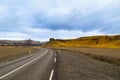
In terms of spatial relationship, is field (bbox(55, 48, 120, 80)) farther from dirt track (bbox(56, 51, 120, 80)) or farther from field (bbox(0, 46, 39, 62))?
field (bbox(0, 46, 39, 62))

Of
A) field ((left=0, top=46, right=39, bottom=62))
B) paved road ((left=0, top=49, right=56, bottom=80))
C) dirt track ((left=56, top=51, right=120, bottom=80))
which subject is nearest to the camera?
paved road ((left=0, top=49, right=56, bottom=80))

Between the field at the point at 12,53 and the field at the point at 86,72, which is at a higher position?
the field at the point at 12,53

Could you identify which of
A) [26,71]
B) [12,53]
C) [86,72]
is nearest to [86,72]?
[86,72]

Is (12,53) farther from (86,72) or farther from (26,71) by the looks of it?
(86,72)

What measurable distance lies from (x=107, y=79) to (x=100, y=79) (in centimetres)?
48

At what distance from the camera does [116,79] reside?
11.5m

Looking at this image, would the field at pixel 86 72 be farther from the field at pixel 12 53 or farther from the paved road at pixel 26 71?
the field at pixel 12 53

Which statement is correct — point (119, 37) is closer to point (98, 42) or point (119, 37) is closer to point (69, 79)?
point (98, 42)

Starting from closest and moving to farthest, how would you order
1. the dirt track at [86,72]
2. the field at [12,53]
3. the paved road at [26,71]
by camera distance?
the paved road at [26,71] < the dirt track at [86,72] < the field at [12,53]

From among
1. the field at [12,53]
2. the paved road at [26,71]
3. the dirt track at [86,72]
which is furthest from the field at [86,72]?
the field at [12,53]

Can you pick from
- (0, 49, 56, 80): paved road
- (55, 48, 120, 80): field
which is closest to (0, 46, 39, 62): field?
(0, 49, 56, 80): paved road

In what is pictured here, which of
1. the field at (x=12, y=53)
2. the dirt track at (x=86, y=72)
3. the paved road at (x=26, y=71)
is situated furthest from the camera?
the field at (x=12, y=53)

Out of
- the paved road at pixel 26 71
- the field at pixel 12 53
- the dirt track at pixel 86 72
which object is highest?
the field at pixel 12 53

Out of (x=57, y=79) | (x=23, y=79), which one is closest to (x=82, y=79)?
(x=57, y=79)
